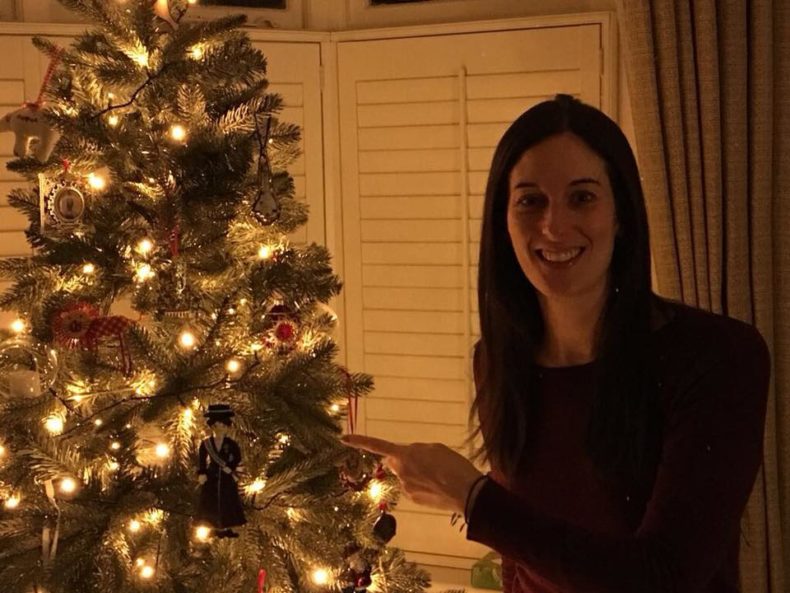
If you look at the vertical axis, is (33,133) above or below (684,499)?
above

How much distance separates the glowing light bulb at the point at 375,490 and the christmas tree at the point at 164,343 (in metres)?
0.01

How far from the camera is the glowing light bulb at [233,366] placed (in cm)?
160

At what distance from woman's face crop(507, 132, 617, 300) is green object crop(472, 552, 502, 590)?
5.27ft

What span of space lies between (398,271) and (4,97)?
126 cm

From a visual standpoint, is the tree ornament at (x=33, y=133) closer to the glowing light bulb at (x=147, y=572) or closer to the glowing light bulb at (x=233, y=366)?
the glowing light bulb at (x=233, y=366)

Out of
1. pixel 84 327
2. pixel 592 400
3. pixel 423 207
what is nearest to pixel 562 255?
pixel 592 400

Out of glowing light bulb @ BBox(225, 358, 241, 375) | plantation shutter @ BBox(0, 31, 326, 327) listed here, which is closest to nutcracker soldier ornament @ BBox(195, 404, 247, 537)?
glowing light bulb @ BBox(225, 358, 241, 375)

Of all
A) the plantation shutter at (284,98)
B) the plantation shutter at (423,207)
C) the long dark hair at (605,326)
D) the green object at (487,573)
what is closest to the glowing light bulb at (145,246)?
the long dark hair at (605,326)

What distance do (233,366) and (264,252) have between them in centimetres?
24

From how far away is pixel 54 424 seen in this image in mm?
1587

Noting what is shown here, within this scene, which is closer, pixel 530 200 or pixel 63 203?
pixel 530 200

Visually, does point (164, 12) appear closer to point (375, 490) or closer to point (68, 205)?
point (68, 205)

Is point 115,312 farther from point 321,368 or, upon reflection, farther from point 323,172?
point 321,368

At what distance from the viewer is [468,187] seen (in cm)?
280
